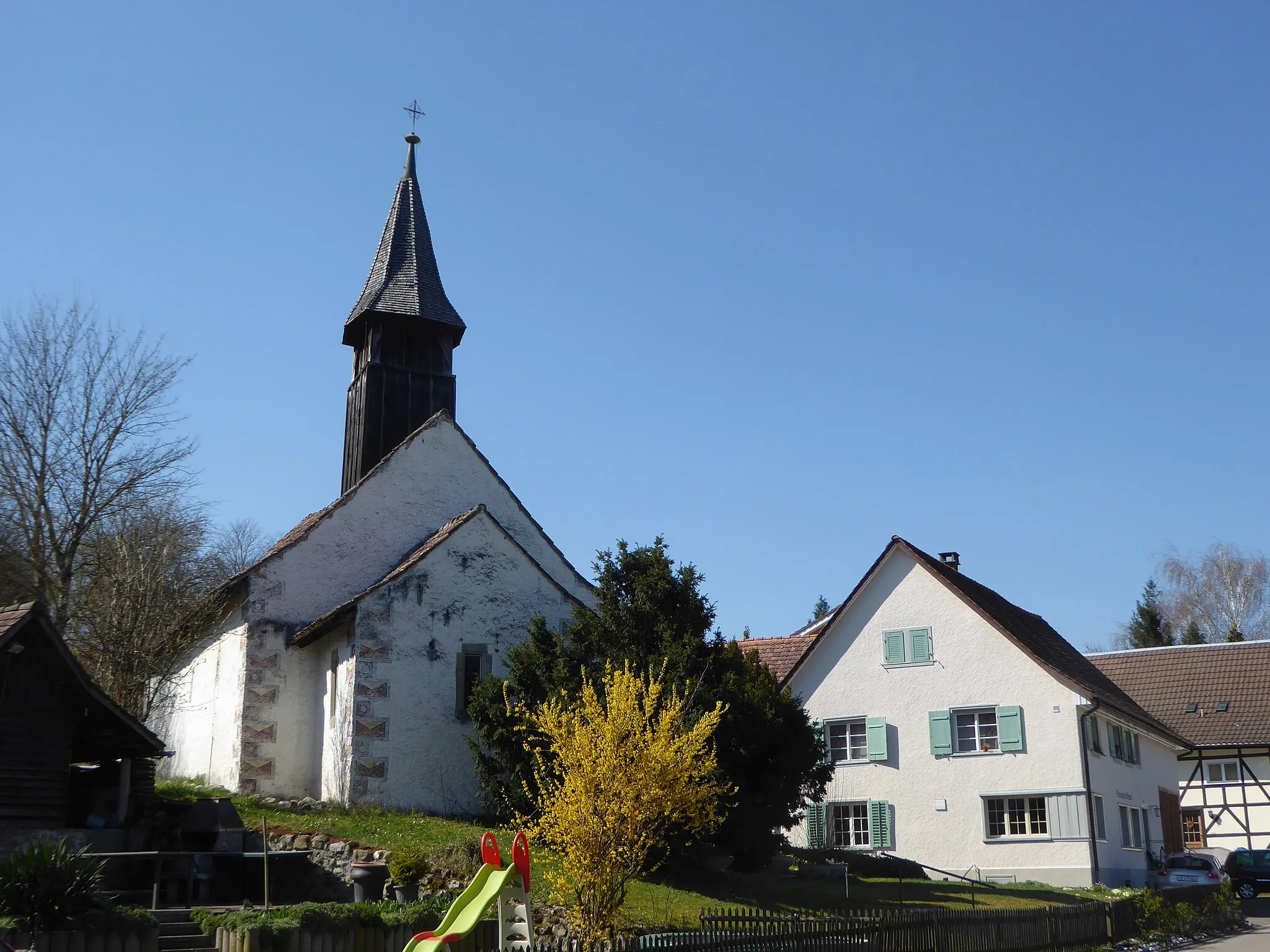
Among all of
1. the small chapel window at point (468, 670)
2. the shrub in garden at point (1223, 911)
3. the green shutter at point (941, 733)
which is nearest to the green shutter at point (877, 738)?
the green shutter at point (941, 733)

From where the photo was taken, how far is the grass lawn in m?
Answer: 17.3

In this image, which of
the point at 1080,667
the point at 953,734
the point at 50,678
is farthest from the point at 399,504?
the point at 1080,667

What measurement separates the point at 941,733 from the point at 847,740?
116 inches

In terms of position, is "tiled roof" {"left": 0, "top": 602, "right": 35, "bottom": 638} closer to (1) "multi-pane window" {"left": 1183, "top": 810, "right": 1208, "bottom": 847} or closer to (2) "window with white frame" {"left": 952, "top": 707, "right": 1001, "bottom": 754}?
(2) "window with white frame" {"left": 952, "top": 707, "right": 1001, "bottom": 754}

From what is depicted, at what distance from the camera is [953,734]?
103 feet

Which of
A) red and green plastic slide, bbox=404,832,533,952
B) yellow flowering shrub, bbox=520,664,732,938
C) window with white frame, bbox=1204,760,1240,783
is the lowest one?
red and green plastic slide, bbox=404,832,533,952

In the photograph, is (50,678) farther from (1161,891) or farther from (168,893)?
(1161,891)

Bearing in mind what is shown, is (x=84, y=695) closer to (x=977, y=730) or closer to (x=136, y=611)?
(x=136, y=611)

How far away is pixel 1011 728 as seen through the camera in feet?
100

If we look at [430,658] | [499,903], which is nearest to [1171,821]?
[430,658]

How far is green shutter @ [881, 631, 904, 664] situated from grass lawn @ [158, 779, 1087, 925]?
24.6 feet

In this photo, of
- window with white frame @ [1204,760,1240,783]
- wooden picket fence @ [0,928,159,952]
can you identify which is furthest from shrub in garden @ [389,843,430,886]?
window with white frame @ [1204,760,1240,783]

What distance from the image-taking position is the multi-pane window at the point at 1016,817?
97.8 feet

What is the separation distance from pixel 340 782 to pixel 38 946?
1225cm
